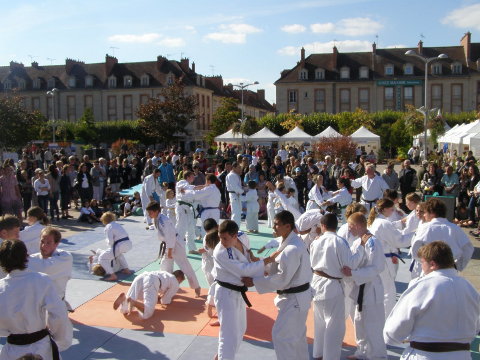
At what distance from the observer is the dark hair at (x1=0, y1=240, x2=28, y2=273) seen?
13.2 ft

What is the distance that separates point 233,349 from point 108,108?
60.9m

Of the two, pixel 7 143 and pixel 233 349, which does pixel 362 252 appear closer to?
pixel 233 349

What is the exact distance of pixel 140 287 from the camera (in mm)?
7227

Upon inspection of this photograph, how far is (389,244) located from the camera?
21.3 feet

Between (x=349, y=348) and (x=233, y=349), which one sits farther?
(x=349, y=348)

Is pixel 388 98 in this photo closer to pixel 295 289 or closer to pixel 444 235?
pixel 444 235

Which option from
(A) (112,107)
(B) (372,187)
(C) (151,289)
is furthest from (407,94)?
(C) (151,289)

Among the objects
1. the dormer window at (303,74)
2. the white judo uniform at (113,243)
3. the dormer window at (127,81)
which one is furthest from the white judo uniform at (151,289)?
the dormer window at (127,81)

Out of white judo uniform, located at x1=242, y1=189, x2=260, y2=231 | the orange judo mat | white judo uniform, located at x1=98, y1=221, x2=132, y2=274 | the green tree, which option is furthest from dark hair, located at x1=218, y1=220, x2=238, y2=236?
the green tree

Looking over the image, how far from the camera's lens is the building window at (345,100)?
60781 mm

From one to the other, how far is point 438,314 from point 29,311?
3.02m

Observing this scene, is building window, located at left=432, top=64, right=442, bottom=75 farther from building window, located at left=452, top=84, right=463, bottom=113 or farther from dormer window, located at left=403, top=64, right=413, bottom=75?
dormer window, located at left=403, top=64, right=413, bottom=75

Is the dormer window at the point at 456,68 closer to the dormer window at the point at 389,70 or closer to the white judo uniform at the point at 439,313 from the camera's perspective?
the dormer window at the point at 389,70

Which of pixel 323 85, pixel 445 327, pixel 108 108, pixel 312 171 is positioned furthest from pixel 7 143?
pixel 323 85
